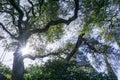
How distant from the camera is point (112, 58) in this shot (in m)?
25.7

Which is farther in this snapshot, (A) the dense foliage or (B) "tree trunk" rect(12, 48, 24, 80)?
(B) "tree trunk" rect(12, 48, 24, 80)

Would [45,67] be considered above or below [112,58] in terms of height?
below

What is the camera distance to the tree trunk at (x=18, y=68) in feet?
57.2

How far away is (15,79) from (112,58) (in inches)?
471

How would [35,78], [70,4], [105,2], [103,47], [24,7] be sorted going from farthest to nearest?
[103,47], [24,7], [70,4], [105,2], [35,78]

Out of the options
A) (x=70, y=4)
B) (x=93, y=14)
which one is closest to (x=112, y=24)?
(x=93, y=14)

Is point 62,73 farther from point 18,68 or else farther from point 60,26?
point 60,26

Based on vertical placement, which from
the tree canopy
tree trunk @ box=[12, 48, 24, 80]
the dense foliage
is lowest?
the dense foliage

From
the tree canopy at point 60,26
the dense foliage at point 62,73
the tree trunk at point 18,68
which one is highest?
the tree canopy at point 60,26

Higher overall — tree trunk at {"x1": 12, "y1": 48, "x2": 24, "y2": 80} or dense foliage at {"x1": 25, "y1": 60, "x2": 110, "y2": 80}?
tree trunk at {"x1": 12, "y1": 48, "x2": 24, "y2": 80}

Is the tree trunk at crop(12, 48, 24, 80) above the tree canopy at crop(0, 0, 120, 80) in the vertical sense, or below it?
below

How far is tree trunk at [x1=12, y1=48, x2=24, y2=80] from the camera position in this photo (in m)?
17.4

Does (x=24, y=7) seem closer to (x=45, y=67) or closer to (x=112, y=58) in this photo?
(x=45, y=67)

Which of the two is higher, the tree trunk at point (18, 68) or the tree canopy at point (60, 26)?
the tree canopy at point (60, 26)
